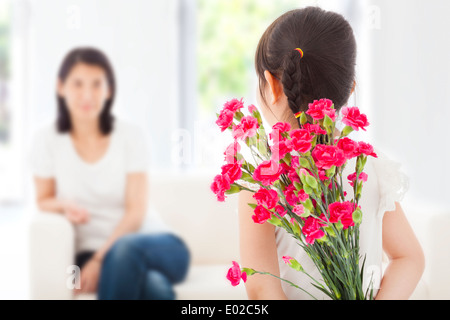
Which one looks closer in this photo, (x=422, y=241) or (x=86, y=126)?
(x=422, y=241)

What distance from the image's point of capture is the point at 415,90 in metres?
3.15

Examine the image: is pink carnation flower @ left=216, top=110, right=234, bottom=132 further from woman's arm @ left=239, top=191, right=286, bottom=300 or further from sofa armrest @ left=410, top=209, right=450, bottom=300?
sofa armrest @ left=410, top=209, right=450, bottom=300

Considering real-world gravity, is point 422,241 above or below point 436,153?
below

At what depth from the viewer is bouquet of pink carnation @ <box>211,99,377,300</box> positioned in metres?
0.47

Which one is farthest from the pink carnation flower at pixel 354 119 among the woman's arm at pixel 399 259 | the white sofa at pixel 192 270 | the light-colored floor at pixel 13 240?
the light-colored floor at pixel 13 240

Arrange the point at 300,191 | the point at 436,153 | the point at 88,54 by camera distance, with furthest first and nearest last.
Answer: the point at 436,153 < the point at 88,54 < the point at 300,191

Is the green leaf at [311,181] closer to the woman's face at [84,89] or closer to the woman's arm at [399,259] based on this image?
the woman's arm at [399,259]

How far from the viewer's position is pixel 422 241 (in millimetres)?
1776

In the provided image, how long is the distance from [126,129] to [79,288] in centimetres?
64

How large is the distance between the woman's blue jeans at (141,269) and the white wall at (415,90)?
67.8 inches

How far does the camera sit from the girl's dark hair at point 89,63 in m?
2.01

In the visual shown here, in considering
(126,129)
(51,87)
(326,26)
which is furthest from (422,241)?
(51,87)

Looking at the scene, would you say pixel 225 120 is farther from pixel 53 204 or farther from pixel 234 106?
pixel 53 204
